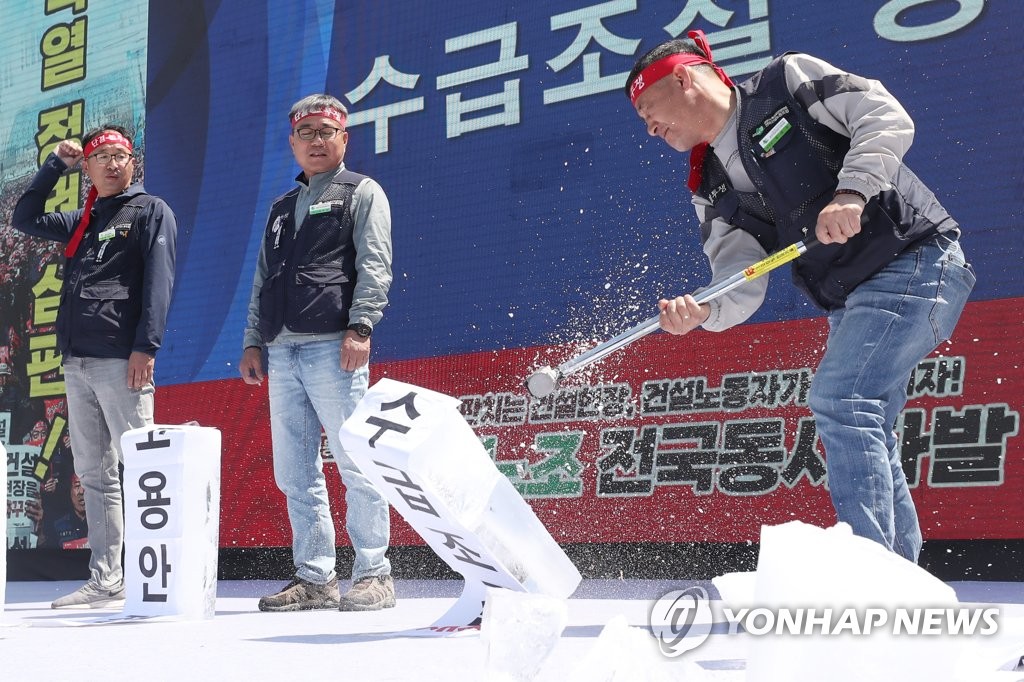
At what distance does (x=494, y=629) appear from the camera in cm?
139

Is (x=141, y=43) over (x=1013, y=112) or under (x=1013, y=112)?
over

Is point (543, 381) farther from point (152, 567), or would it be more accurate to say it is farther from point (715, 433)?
point (715, 433)

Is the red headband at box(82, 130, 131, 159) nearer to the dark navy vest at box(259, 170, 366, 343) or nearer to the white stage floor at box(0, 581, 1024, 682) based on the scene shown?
the dark navy vest at box(259, 170, 366, 343)

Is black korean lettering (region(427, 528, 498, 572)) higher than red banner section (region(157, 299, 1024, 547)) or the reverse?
the reverse

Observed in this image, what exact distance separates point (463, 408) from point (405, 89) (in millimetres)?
1319

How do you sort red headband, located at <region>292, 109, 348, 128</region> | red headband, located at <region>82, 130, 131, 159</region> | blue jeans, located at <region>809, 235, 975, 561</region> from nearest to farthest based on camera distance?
1. blue jeans, located at <region>809, 235, 975, 561</region>
2. red headband, located at <region>292, 109, 348, 128</region>
3. red headband, located at <region>82, 130, 131, 159</region>

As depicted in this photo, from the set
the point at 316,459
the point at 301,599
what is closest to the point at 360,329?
the point at 316,459

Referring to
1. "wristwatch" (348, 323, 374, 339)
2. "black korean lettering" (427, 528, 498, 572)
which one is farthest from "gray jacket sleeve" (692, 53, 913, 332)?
"wristwatch" (348, 323, 374, 339)

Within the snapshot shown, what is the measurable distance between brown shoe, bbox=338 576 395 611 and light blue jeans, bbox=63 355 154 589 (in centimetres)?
81

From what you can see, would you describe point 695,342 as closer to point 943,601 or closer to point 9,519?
point 943,601

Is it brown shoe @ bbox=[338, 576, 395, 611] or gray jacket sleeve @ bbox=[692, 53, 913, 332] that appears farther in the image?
brown shoe @ bbox=[338, 576, 395, 611]

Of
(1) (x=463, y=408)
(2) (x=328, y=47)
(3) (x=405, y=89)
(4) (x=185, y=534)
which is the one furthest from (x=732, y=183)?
(2) (x=328, y=47)

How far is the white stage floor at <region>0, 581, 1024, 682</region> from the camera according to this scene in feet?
4.72

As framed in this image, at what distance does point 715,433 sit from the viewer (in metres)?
3.52
